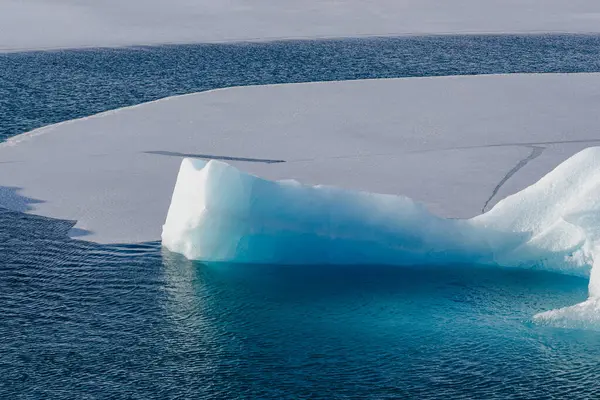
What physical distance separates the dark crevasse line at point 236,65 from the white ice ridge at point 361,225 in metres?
4.45

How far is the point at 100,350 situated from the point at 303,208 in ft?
5.68

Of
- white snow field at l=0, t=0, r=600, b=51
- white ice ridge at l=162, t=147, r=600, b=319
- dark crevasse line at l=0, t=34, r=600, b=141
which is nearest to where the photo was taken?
white ice ridge at l=162, t=147, r=600, b=319

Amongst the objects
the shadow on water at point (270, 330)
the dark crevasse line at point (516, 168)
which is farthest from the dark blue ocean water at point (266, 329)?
the dark crevasse line at point (516, 168)

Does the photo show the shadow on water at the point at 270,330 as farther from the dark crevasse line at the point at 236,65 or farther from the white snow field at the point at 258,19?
the white snow field at the point at 258,19

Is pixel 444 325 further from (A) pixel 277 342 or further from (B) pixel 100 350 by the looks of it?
(B) pixel 100 350

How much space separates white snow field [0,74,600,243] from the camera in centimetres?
762

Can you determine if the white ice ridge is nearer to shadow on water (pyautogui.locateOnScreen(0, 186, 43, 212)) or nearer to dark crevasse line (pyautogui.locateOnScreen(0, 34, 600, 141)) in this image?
shadow on water (pyautogui.locateOnScreen(0, 186, 43, 212))

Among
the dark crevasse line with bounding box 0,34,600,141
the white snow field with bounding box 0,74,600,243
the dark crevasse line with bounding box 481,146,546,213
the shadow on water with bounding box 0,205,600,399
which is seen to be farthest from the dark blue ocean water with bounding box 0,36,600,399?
the dark crevasse line with bounding box 0,34,600,141

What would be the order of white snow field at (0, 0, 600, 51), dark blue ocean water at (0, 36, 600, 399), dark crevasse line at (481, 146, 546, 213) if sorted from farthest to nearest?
white snow field at (0, 0, 600, 51) → dark crevasse line at (481, 146, 546, 213) → dark blue ocean water at (0, 36, 600, 399)

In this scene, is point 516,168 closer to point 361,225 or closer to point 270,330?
point 361,225

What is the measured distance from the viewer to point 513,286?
625cm

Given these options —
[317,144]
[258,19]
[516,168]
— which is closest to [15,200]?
A: [317,144]

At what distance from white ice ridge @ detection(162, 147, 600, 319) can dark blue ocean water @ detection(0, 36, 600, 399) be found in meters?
0.11

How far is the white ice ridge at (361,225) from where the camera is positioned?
20.8 feet
